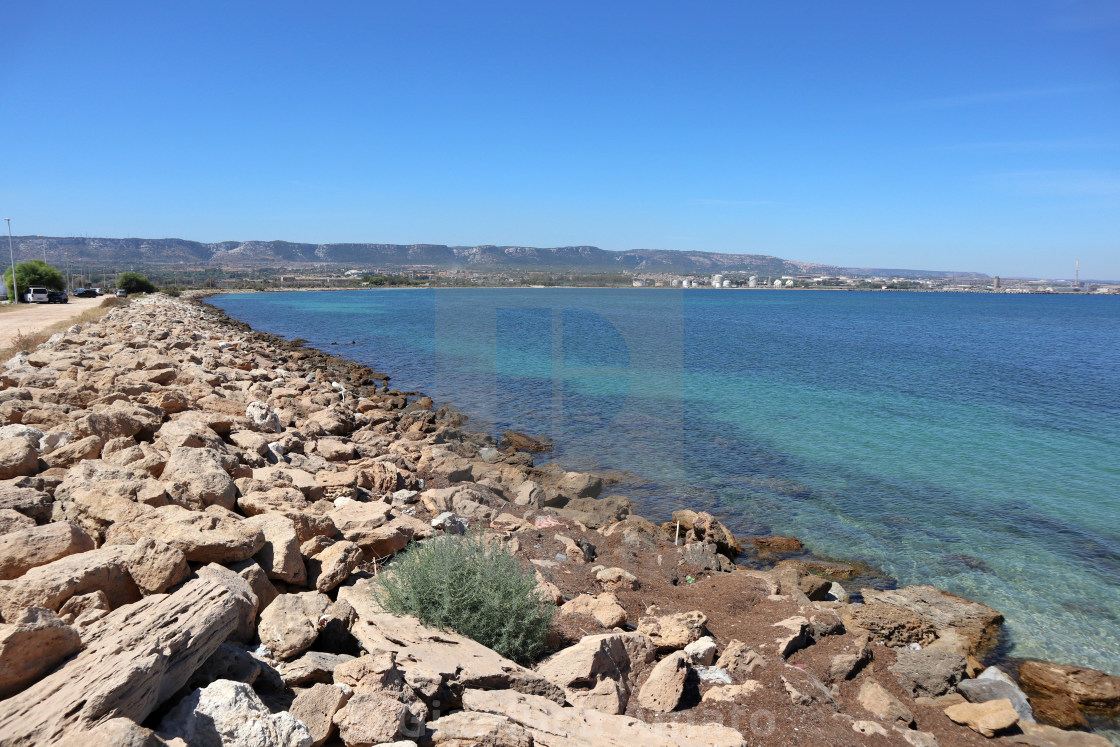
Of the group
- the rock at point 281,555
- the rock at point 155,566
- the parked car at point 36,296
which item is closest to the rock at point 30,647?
the rock at point 155,566

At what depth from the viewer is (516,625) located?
534 centimetres

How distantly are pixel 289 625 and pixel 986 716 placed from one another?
6202 mm

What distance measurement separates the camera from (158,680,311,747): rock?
10.9ft

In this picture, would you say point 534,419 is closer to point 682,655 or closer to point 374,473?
point 374,473

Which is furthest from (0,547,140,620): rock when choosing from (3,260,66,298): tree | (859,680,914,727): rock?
(3,260,66,298): tree

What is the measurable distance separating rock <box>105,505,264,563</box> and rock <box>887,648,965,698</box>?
6.42 m

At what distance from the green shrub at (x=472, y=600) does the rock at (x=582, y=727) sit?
753mm

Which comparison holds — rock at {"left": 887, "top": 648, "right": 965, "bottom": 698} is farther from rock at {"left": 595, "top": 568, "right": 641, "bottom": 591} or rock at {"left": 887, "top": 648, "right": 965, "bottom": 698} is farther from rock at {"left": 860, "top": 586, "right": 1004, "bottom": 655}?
rock at {"left": 595, "top": 568, "right": 641, "bottom": 591}

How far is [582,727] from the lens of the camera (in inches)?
171

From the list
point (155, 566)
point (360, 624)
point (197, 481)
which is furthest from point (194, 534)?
point (197, 481)

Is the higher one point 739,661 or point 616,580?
point 739,661

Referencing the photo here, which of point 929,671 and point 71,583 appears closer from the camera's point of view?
point 71,583

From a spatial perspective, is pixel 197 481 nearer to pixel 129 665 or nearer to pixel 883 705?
pixel 129 665

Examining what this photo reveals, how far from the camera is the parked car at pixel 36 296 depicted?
4370 cm
